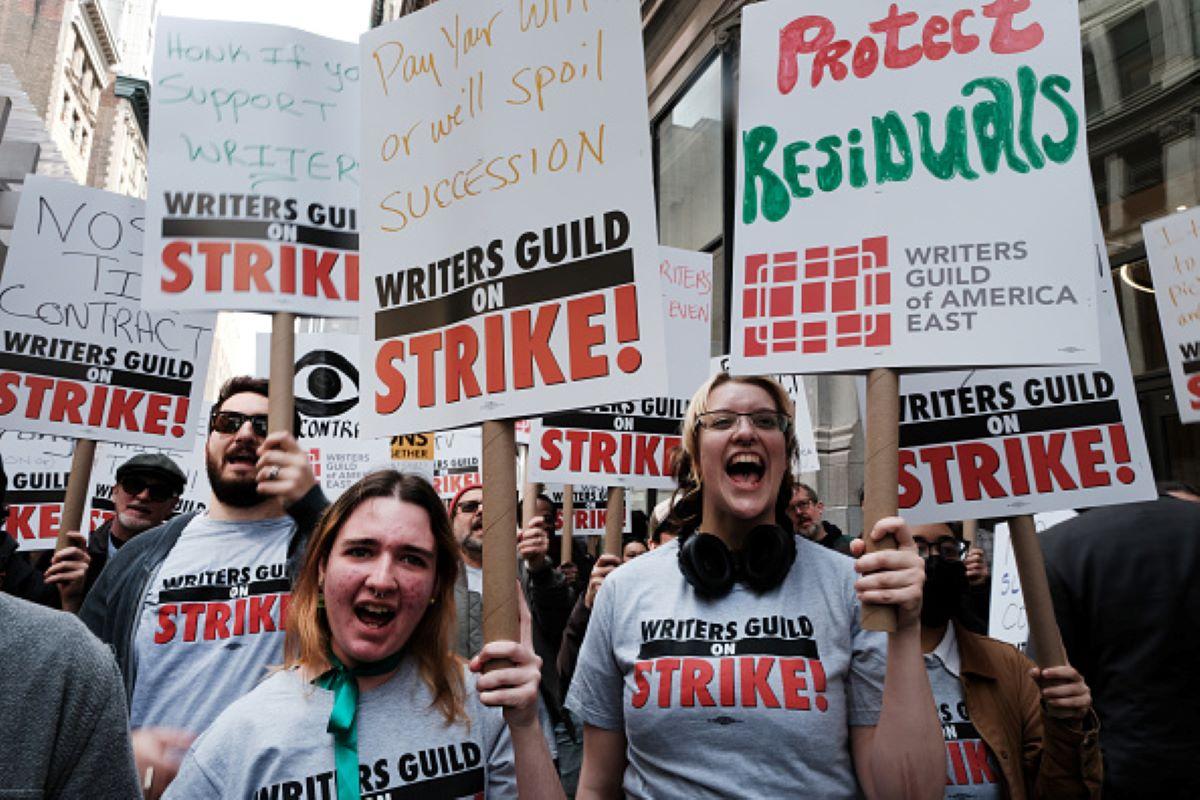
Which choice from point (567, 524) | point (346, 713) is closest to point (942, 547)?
point (346, 713)

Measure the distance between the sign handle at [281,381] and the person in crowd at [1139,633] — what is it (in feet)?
7.49

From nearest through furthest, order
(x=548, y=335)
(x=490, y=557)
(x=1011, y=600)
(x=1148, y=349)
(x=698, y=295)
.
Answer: (x=490, y=557), (x=548, y=335), (x=1011, y=600), (x=698, y=295), (x=1148, y=349)

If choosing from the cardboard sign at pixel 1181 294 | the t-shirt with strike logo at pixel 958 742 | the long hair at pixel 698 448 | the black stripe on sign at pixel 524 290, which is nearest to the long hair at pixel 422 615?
the black stripe on sign at pixel 524 290

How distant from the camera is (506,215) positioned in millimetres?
2195

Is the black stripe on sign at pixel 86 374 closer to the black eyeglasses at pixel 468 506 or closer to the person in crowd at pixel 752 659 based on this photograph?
the black eyeglasses at pixel 468 506

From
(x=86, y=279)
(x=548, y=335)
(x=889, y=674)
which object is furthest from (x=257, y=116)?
(x=889, y=674)

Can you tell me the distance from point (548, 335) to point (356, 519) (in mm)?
540

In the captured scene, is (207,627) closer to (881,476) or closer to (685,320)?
(881,476)

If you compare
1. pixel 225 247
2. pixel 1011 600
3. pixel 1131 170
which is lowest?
pixel 1011 600

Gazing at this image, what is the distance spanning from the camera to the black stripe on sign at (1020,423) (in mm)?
2957

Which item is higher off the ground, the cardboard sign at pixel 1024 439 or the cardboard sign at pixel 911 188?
the cardboard sign at pixel 911 188

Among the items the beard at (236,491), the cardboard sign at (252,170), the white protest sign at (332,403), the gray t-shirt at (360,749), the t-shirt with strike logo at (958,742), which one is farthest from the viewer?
the white protest sign at (332,403)

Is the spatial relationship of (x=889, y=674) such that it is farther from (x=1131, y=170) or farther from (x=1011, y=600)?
(x=1131, y=170)

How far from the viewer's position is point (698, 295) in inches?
208
